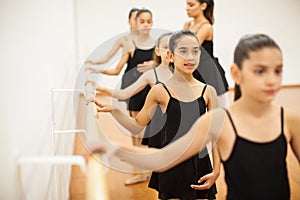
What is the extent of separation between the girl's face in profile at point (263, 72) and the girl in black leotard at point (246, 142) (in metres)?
0.01

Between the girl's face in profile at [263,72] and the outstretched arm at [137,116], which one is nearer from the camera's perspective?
the girl's face in profile at [263,72]

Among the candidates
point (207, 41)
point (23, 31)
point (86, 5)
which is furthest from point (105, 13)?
point (23, 31)

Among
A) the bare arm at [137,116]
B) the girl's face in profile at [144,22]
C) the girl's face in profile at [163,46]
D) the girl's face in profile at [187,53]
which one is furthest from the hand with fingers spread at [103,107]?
the girl's face in profile at [144,22]

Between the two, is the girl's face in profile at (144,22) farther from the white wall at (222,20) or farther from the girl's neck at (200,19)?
the white wall at (222,20)

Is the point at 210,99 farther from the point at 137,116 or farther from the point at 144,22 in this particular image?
the point at 144,22

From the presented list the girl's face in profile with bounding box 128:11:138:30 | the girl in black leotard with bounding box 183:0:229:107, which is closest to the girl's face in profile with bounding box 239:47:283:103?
the girl in black leotard with bounding box 183:0:229:107

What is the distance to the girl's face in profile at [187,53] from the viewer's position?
4.91 ft

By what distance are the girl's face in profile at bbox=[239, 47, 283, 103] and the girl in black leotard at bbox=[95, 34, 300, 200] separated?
1cm

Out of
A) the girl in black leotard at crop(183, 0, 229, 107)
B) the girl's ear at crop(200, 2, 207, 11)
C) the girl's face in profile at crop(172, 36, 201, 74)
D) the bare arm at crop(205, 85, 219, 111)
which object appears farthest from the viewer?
the girl's ear at crop(200, 2, 207, 11)

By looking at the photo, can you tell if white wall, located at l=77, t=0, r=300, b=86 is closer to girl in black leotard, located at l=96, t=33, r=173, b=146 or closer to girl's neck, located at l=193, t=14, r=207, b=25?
girl's neck, located at l=193, t=14, r=207, b=25

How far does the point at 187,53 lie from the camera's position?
4.90 ft

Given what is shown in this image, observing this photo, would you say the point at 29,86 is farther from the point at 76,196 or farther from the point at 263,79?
the point at 76,196

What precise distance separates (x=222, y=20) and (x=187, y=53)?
451 centimetres

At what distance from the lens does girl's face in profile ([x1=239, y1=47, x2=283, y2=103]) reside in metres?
0.93
